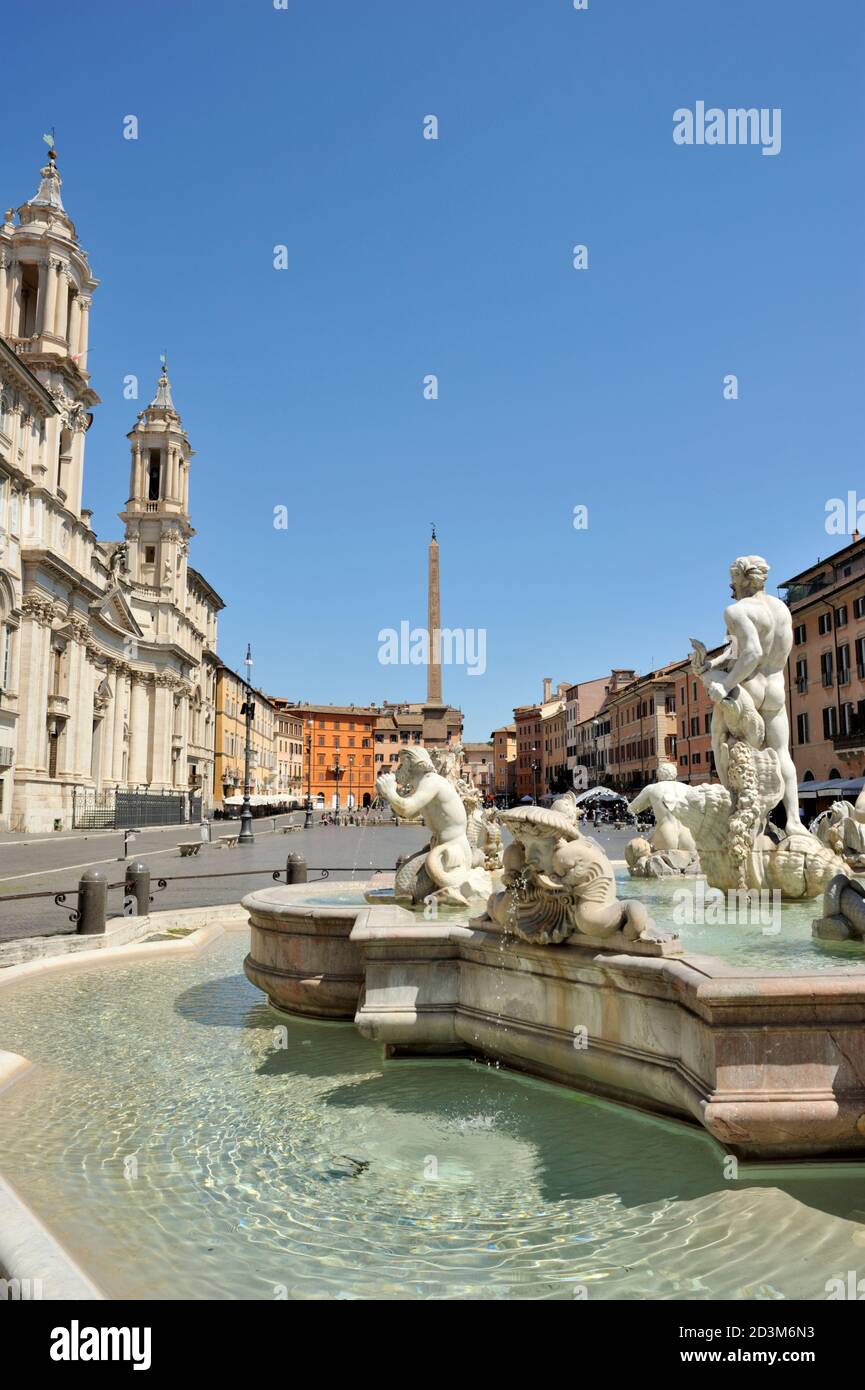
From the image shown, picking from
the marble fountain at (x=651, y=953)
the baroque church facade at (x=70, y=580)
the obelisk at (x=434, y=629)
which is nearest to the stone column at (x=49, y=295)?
the baroque church facade at (x=70, y=580)

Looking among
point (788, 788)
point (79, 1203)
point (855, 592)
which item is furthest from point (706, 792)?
point (855, 592)

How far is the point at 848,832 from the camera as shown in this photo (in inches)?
266

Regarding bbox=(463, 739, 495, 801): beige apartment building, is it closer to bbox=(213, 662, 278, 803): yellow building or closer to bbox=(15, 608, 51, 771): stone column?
bbox=(213, 662, 278, 803): yellow building

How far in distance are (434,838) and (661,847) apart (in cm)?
319

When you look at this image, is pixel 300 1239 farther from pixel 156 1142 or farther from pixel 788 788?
pixel 788 788

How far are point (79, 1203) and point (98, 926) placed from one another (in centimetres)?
607

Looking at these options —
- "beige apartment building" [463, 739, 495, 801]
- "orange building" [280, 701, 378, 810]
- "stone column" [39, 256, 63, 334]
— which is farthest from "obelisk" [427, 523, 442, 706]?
"beige apartment building" [463, 739, 495, 801]

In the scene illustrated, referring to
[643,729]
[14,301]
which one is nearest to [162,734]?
[14,301]

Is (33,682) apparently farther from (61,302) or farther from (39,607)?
(61,302)

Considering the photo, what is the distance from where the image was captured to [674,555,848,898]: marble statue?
22.7 ft

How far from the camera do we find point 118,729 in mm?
57125

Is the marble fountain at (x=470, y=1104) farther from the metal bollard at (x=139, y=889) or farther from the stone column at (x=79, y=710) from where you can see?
the stone column at (x=79, y=710)

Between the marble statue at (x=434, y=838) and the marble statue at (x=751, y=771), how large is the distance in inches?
80.8

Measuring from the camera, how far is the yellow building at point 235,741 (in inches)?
3563
